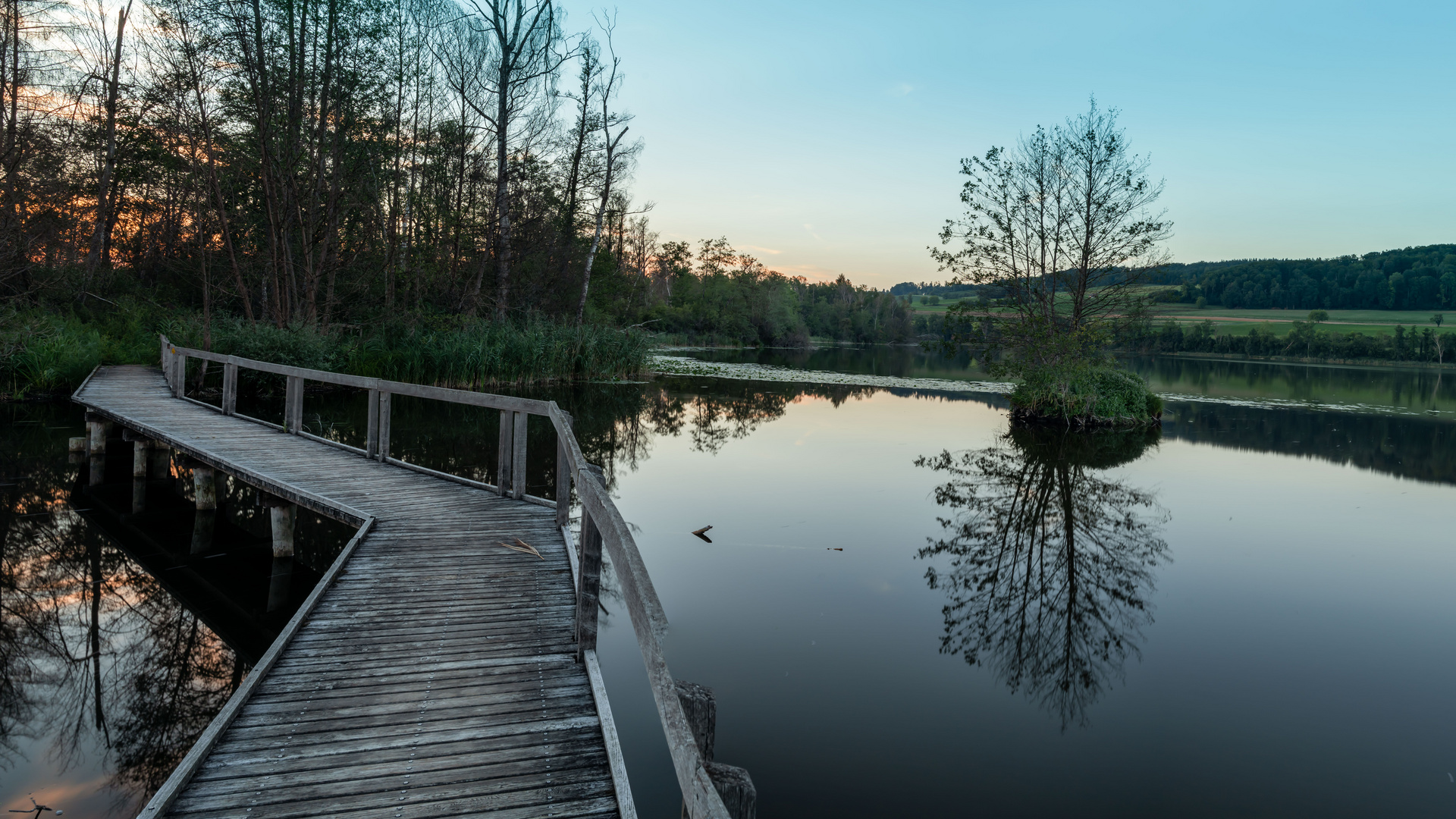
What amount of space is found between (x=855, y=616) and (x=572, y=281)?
25229mm

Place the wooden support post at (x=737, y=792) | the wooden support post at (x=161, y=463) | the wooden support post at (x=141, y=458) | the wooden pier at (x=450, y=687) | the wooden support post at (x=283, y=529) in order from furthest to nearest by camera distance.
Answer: the wooden support post at (x=161, y=463)
the wooden support post at (x=141, y=458)
the wooden support post at (x=283, y=529)
the wooden pier at (x=450, y=687)
the wooden support post at (x=737, y=792)

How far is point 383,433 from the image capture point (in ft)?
28.3

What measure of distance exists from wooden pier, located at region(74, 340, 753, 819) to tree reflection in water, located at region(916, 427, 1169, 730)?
11.2 feet

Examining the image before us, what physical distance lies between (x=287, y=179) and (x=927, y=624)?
63.3 feet

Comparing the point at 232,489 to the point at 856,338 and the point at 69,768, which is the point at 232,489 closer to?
the point at 69,768

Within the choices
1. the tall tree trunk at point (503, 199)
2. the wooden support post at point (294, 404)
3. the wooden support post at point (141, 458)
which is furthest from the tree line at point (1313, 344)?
the wooden support post at point (141, 458)

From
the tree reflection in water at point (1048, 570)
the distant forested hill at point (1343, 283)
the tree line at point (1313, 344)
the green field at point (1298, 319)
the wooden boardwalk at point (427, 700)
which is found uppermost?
the distant forested hill at point (1343, 283)

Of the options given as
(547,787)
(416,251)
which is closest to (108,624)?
(547,787)

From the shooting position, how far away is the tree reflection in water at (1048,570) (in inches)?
229

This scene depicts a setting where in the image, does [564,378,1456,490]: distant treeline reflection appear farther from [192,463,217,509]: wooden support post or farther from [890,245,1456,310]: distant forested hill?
[890,245,1456,310]: distant forested hill

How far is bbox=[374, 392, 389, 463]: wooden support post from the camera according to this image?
851cm

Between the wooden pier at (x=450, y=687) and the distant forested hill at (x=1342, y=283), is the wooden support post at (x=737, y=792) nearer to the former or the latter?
the wooden pier at (x=450, y=687)

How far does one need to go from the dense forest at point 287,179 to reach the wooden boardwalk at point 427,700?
1308cm

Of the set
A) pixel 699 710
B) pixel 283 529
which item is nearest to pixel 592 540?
pixel 699 710
